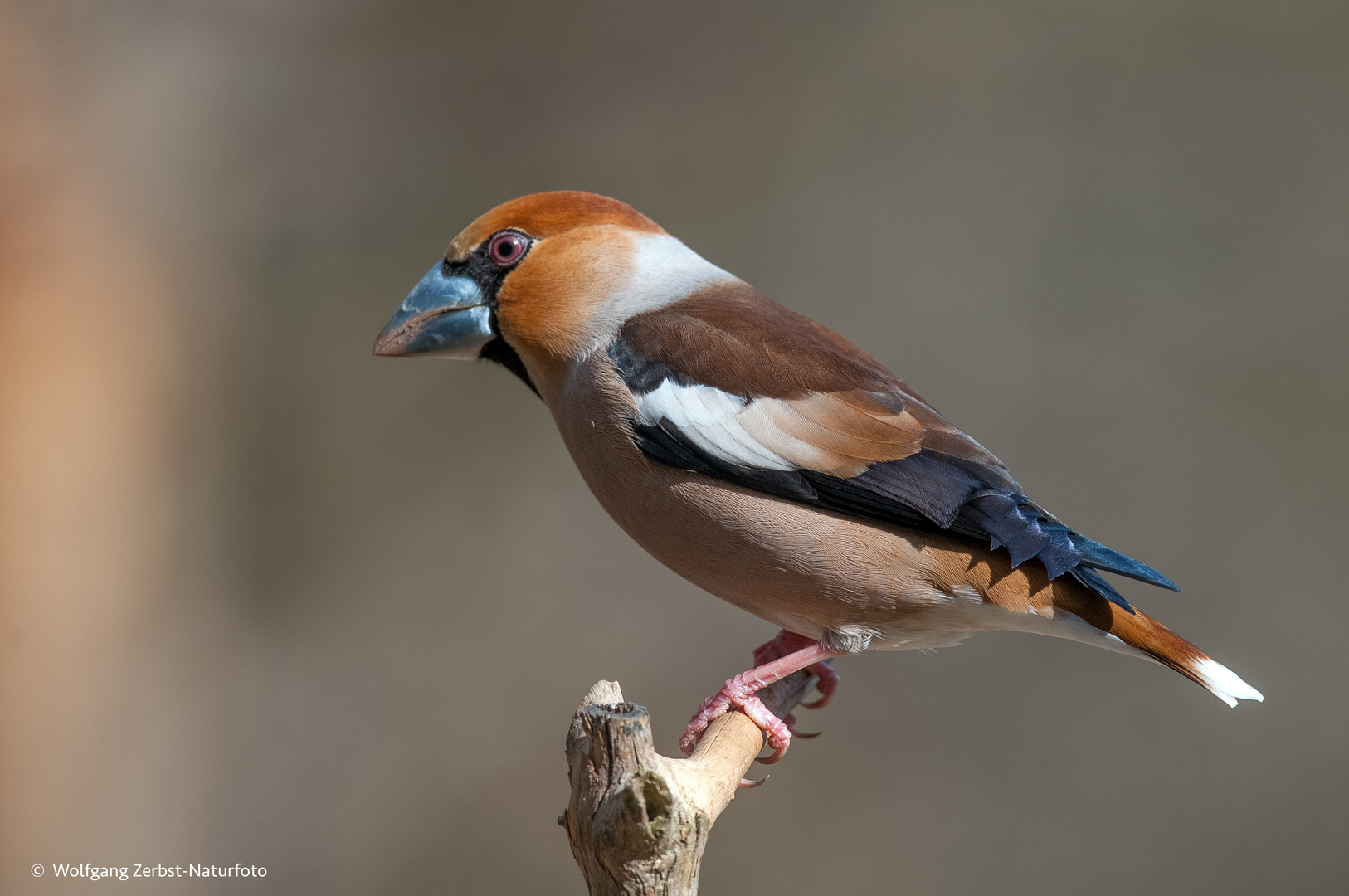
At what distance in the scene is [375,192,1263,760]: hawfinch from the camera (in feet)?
6.18

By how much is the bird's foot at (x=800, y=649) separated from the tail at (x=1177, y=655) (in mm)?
767

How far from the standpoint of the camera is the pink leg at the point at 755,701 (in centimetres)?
202

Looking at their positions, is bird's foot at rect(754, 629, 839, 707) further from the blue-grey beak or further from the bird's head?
the blue-grey beak

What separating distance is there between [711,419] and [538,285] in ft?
1.88

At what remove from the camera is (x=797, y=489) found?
1.92 meters

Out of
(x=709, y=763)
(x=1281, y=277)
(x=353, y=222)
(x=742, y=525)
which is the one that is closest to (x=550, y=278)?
(x=742, y=525)

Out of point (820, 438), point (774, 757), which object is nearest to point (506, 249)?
point (820, 438)

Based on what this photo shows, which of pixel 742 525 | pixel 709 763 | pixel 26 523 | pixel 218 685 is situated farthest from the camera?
pixel 218 685

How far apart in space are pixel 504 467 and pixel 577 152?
5.69ft

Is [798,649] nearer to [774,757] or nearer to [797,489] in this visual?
[774,757]

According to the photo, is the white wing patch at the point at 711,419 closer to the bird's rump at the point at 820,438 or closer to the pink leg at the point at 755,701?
the bird's rump at the point at 820,438

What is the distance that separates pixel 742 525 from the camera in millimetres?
1925

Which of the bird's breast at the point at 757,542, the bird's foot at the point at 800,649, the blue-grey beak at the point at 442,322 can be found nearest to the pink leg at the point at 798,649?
the bird's foot at the point at 800,649

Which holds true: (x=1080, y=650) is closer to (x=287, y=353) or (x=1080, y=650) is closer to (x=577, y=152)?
(x=577, y=152)
